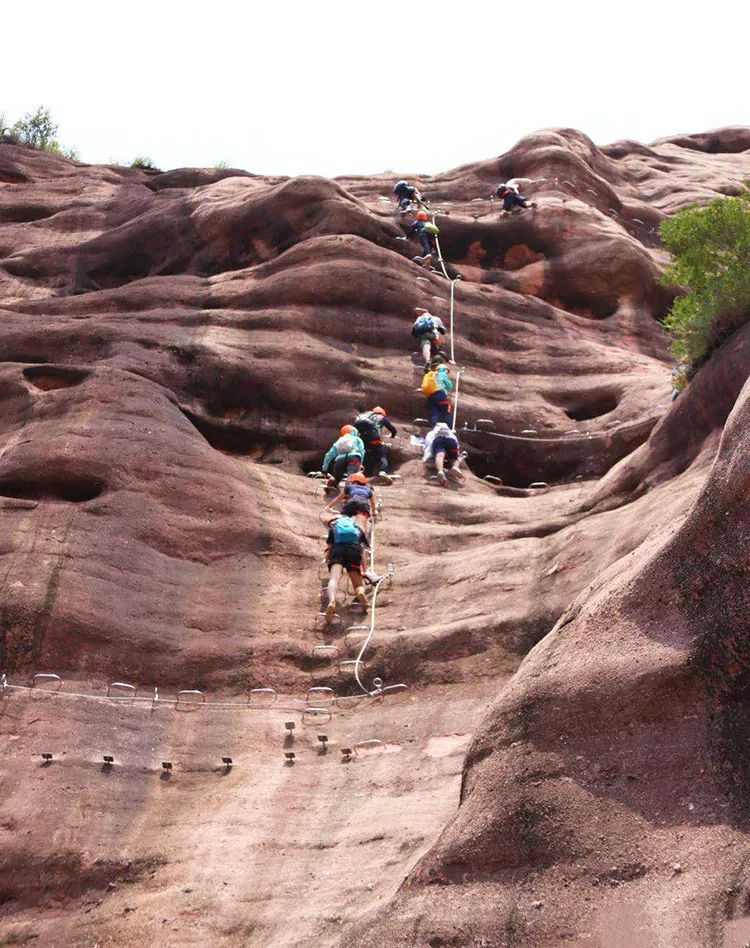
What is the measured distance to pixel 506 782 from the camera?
9.04 meters

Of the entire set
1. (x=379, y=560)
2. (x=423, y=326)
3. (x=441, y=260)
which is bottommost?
(x=379, y=560)

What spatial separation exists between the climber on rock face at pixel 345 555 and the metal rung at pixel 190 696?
2.56m

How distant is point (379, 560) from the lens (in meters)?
18.2

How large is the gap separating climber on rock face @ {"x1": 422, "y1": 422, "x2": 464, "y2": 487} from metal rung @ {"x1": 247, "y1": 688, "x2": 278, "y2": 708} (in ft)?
23.1

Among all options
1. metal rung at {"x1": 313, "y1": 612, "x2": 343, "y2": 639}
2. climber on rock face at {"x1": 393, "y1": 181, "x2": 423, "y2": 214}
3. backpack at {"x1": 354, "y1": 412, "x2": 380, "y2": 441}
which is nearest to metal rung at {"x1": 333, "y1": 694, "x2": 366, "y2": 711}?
metal rung at {"x1": 313, "y1": 612, "x2": 343, "y2": 639}

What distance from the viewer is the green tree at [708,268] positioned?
1501 centimetres

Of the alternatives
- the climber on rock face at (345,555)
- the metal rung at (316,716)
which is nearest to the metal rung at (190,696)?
the metal rung at (316,716)

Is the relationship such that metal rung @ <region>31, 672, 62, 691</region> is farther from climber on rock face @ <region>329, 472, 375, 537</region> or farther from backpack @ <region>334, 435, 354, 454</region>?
backpack @ <region>334, 435, 354, 454</region>

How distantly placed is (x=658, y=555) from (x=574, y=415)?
15.0 m

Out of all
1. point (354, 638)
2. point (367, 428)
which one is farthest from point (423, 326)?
point (354, 638)

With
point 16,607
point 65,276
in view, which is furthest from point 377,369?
point 16,607

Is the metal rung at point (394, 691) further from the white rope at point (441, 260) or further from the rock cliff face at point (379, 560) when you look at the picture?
the white rope at point (441, 260)

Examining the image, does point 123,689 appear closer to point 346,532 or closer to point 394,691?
point 394,691

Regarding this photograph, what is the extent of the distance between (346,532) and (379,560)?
4.33 ft
